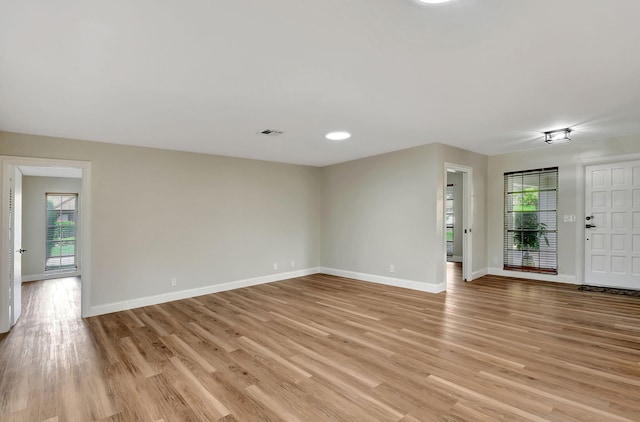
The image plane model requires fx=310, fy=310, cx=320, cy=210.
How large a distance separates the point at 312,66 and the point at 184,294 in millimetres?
4205

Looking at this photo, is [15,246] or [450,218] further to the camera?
[450,218]

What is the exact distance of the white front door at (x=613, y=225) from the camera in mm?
4898

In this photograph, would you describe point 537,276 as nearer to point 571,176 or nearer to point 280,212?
point 571,176

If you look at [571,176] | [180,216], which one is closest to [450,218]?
[571,176]

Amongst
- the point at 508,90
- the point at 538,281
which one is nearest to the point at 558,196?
the point at 538,281

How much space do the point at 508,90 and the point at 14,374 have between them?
16.3ft

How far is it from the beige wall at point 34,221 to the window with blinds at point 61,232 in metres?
0.15

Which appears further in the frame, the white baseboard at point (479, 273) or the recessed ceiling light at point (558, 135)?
the white baseboard at point (479, 273)

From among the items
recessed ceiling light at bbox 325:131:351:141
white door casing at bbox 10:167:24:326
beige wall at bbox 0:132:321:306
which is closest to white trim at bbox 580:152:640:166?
recessed ceiling light at bbox 325:131:351:141

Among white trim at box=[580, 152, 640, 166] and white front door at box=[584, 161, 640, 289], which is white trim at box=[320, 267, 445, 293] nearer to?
white front door at box=[584, 161, 640, 289]

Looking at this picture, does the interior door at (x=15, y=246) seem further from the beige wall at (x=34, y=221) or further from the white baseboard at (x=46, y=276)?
the beige wall at (x=34, y=221)

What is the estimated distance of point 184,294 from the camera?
16.4ft

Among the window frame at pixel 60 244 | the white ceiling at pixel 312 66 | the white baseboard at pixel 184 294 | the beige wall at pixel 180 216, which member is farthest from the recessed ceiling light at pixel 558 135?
the window frame at pixel 60 244

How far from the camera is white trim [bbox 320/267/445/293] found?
5.03m
